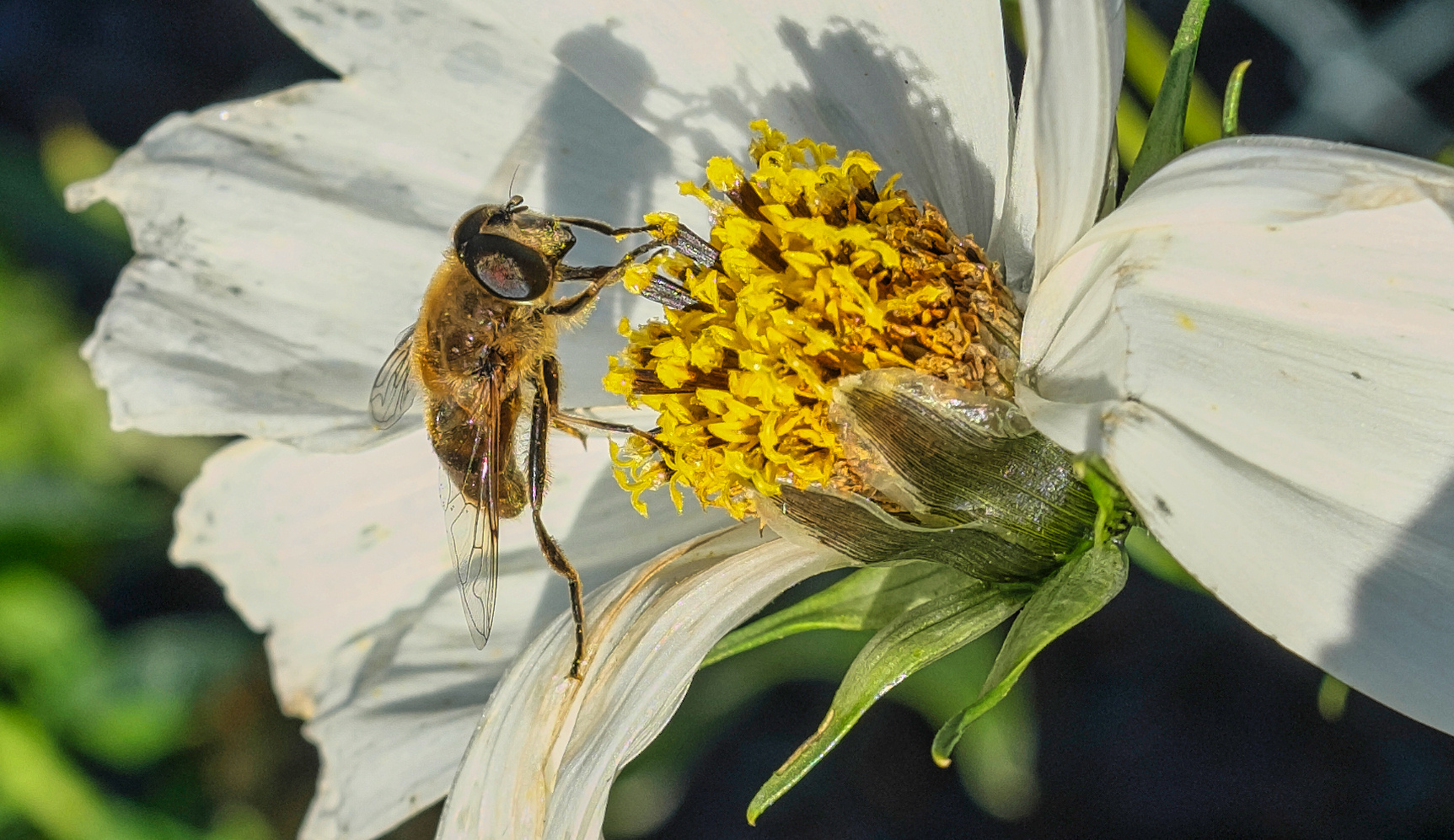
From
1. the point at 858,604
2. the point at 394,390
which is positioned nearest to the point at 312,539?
the point at 394,390

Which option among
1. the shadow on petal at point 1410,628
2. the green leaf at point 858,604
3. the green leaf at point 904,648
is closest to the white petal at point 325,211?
the green leaf at point 858,604

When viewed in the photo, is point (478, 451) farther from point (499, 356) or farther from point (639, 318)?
point (639, 318)

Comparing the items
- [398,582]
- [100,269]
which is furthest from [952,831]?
[100,269]

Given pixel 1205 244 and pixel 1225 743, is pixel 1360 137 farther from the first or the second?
pixel 1205 244

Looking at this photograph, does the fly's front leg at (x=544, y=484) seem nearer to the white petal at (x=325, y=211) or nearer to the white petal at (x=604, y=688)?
the white petal at (x=604, y=688)

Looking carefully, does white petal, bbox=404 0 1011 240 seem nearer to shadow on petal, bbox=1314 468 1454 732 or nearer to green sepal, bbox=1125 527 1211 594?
green sepal, bbox=1125 527 1211 594

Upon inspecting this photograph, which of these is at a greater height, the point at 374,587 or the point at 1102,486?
the point at 1102,486
